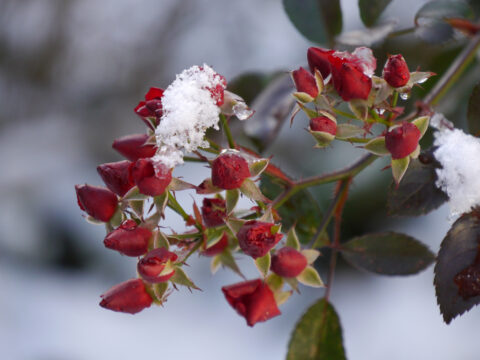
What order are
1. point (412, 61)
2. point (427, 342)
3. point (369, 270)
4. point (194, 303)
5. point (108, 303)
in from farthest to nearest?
1. point (194, 303)
2. point (427, 342)
3. point (412, 61)
4. point (369, 270)
5. point (108, 303)

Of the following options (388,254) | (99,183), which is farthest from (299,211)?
(99,183)

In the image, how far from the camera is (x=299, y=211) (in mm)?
689

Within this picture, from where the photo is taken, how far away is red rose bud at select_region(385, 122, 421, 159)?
468 mm

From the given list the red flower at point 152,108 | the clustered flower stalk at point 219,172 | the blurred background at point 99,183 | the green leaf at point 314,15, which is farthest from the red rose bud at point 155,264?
the blurred background at point 99,183

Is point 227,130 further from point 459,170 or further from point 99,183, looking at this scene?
point 99,183

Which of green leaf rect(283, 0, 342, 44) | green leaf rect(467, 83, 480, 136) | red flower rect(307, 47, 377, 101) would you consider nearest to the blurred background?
green leaf rect(283, 0, 342, 44)

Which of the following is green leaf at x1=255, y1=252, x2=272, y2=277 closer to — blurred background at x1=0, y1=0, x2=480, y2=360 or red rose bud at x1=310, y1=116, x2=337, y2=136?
red rose bud at x1=310, y1=116, x2=337, y2=136

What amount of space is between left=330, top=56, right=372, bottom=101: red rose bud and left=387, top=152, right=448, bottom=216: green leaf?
0.32 ft

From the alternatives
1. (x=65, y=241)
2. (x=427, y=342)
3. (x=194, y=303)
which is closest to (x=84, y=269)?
(x=65, y=241)

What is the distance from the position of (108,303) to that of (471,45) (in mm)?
554

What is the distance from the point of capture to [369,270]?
680mm

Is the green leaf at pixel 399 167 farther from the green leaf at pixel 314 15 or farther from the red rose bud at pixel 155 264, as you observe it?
the green leaf at pixel 314 15

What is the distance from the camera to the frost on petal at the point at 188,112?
47 cm

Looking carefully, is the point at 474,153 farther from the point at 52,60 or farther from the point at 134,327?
the point at 52,60
